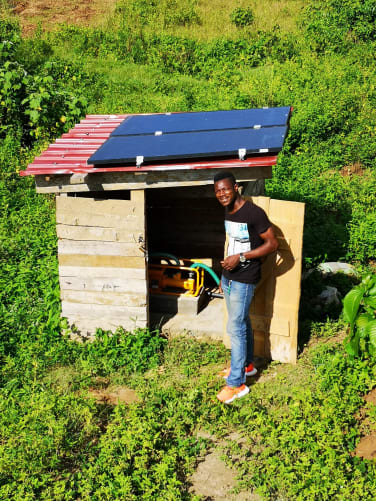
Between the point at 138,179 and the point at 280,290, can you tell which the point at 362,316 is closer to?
the point at 280,290

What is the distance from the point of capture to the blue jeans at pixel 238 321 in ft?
19.8

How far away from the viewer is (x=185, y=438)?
5.82 meters

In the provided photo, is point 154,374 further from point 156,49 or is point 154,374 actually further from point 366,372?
point 156,49

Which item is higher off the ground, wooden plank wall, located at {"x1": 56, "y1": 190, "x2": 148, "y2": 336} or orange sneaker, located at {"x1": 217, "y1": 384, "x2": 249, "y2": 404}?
wooden plank wall, located at {"x1": 56, "y1": 190, "x2": 148, "y2": 336}

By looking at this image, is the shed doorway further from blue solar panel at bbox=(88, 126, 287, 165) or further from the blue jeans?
the blue jeans

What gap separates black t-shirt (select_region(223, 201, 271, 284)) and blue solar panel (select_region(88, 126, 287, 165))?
2.44 ft

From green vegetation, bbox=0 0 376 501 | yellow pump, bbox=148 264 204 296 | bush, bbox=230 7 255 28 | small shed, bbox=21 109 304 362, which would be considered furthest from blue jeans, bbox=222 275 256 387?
bush, bbox=230 7 255 28

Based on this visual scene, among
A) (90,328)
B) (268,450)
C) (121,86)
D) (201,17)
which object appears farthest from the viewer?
(201,17)

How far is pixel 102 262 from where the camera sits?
7016mm

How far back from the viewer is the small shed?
646 cm

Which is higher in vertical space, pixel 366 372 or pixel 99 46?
pixel 99 46

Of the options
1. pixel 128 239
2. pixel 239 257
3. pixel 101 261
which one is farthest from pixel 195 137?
pixel 101 261

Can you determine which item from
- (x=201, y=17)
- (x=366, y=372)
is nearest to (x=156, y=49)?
(x=201, y=17)

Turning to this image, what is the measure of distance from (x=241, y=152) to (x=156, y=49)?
12430 mm
